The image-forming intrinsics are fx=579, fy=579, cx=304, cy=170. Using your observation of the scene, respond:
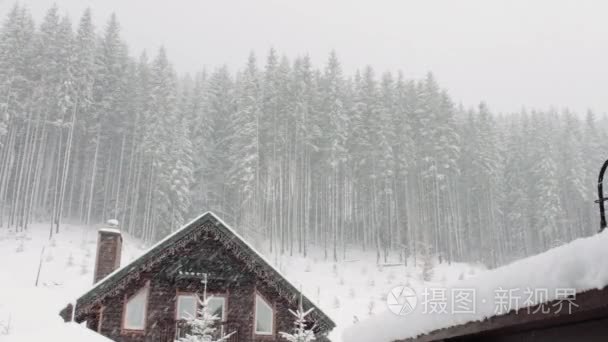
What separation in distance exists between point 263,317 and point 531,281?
16.1m

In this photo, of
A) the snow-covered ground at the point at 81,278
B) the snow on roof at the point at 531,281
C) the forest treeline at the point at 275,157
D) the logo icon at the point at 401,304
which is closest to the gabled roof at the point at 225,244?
the snow-covered ground at the point at 81,278

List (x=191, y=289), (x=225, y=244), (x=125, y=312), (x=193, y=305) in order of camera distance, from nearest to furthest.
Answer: (x=125, y=312) → (x=193, y=305) → (x=191, y=289) → (x=225, y=244)

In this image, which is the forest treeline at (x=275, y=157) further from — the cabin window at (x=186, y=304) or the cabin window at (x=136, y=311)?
the cabin window at (x=136, y=311)

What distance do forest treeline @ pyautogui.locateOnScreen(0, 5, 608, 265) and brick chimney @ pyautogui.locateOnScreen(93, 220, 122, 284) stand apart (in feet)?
106

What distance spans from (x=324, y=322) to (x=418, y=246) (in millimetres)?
35920

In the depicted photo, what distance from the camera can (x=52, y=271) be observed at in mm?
34906

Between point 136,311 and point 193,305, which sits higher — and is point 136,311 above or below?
below

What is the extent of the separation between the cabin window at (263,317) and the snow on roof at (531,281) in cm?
1457

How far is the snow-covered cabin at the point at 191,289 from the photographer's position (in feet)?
55.2

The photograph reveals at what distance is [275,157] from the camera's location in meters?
56.0

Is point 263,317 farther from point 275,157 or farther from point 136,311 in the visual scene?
point 275,157

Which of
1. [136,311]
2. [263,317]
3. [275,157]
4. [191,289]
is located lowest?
[263,317]

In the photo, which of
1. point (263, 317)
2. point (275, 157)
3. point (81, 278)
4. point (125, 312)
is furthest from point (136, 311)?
point (275, 157)

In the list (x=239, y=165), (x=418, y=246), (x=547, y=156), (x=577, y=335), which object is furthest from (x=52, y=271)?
(x=547, y=156)
